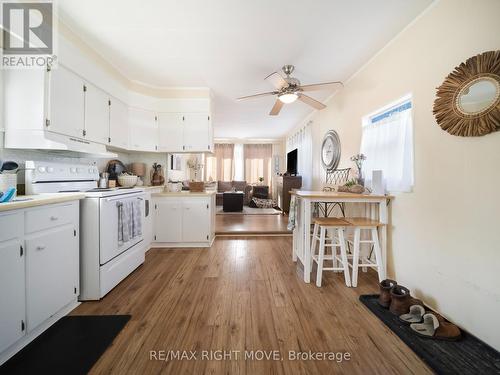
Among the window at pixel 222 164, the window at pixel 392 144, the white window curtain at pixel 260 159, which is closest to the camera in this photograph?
the window at pixel 392 144

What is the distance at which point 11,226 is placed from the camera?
1145 millimetres

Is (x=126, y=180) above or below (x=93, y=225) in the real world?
above

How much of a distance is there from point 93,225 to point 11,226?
0.61 metres

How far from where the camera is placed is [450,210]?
148 cm

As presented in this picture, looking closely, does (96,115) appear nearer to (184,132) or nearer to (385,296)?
(184,132)

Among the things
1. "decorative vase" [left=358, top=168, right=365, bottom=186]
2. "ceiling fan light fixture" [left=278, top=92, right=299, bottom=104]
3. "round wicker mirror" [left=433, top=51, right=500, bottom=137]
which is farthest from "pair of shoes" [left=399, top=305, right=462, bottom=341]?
"ceiling fan light fixture" [left=278, top=92, right=299, bottom=104]

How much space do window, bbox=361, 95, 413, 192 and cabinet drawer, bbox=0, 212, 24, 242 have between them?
2.96m

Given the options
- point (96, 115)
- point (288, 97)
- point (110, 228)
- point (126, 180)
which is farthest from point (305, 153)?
point (110, 228)

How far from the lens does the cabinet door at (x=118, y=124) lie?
2589 millimetres

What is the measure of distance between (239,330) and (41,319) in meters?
1.32

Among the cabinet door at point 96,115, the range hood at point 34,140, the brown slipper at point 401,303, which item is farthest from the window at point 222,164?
the brown slipper at point 401,303

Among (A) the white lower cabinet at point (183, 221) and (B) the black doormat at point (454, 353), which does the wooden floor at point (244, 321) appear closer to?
(B) the black doormat at point (454, 353)

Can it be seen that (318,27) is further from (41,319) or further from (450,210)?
(41,319)

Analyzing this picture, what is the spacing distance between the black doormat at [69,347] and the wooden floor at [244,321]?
0.08 meters
